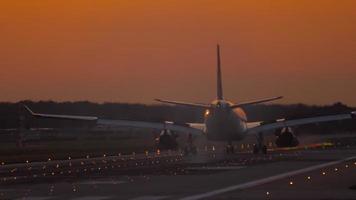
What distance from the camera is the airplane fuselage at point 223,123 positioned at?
58.7m

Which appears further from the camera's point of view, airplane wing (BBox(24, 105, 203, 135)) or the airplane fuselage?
airplane wing (BBox(24, 105, 203, 135))

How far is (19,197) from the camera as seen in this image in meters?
25.1

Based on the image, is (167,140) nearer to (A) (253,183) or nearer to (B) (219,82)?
(B) (219,82)

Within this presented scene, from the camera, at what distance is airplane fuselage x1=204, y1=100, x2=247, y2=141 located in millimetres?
58719

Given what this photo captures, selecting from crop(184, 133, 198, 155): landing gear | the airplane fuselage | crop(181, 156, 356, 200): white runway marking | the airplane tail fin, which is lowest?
crop(181, 156, 356, 200): white runway marking

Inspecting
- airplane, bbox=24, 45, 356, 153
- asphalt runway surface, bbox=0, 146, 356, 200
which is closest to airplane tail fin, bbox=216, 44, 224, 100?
airplane, bbox=24, 45, 356, 153

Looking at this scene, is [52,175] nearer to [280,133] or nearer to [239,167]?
[239,167]

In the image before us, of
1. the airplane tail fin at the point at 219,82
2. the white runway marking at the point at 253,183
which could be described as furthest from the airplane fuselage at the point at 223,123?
the white runway marking at the point at 253,183

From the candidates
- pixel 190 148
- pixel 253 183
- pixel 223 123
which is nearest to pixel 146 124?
pixel 190 148

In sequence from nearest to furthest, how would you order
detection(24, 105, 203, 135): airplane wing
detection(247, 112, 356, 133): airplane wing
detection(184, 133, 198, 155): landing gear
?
1. detection(184, 133, 198, 155): landing gear
2. detection(24, 105, 203, 135): airplane wing
3. detection(247, 112, 356, 133): airplane wing

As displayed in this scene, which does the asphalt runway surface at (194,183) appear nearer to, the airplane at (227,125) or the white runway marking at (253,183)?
the white runway marking at (253,183)

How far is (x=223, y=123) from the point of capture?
58.8 m

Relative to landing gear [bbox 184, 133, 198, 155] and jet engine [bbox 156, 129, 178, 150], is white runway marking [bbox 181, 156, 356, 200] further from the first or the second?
jet engine [bbox 156, 129, 178, 150]

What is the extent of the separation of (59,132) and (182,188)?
330 feet
